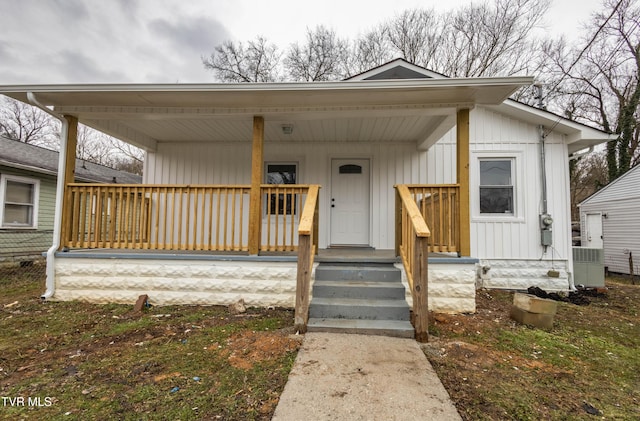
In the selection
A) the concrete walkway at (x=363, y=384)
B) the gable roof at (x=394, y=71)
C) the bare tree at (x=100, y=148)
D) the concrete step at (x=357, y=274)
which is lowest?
the concrete walkway at (x=363, y=384)

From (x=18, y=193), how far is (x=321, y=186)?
29.1 ft

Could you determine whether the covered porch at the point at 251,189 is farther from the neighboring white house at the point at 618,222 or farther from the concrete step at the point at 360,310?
the neighboring white house at the point at 618,222

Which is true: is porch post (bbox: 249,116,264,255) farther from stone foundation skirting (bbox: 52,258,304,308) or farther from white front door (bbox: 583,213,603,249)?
white front door (bbox: 583,213,603,249)

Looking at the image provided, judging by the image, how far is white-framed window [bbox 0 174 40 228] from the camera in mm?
7802

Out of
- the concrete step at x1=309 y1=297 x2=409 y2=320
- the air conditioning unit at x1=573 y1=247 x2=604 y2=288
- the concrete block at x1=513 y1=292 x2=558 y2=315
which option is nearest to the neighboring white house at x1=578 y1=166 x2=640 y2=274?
the air conditioning unit at x1=573 y1=247 x2=604 y2=288

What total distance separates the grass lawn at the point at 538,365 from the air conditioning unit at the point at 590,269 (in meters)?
1.89

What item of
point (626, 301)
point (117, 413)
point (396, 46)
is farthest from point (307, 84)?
point (396, 46)

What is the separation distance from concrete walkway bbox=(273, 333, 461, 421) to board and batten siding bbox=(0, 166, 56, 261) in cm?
949

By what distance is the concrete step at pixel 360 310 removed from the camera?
3.37 m

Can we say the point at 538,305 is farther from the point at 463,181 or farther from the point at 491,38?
the point at 491,38

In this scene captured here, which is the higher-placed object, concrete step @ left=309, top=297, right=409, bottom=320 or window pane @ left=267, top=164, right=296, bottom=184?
window pane @ left=267, top=164, right=296, bottom=184

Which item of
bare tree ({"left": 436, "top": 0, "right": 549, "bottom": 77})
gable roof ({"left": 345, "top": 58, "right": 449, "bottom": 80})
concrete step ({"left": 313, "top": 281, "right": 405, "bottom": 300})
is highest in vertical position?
bare tree ({"left": 436, "top": 0, "right": 549, "bottom": 77})

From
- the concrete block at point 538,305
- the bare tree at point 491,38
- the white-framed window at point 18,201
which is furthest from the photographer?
the bare tree at point 491,38

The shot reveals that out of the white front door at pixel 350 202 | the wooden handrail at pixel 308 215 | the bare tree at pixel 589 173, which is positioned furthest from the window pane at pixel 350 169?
the bare tree at pixel 589 173
